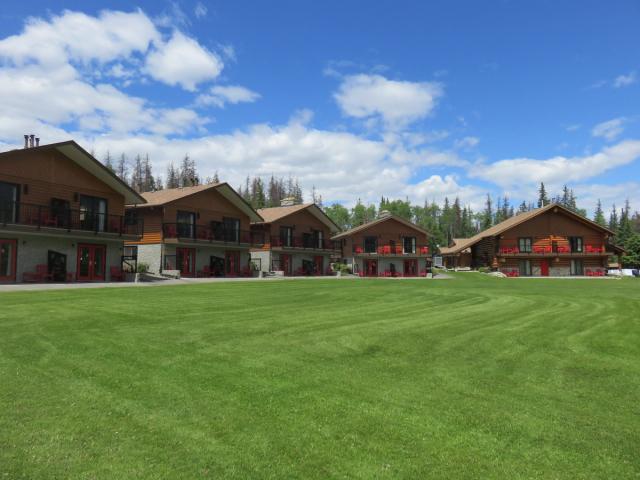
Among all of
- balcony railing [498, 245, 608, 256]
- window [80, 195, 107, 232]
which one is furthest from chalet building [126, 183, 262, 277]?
balcony railing [498, 245, 608, 256]

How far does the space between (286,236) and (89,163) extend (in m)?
21.8

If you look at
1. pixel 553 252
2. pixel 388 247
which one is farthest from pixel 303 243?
pixel 553 252

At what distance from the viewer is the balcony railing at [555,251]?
182 ft

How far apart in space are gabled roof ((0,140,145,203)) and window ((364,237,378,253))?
30724 mm

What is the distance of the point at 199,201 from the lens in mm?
36875

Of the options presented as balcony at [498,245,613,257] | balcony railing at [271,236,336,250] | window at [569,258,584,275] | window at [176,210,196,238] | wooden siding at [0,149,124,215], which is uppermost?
wooden siding at [0,149,124,215]

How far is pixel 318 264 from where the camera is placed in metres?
49.8

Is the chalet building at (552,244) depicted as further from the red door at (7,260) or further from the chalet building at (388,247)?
the red door at (7,260)

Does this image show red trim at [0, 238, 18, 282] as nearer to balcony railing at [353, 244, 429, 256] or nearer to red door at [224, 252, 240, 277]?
red door at [224, 252, 240, 277]

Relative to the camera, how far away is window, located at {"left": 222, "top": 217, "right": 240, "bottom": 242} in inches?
1503

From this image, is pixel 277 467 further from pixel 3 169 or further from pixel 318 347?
pixel 3 169

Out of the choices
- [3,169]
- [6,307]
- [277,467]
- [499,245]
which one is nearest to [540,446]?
[277,467]

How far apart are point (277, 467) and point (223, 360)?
→ 342 cm

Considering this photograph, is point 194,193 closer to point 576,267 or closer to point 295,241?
point 295,241
